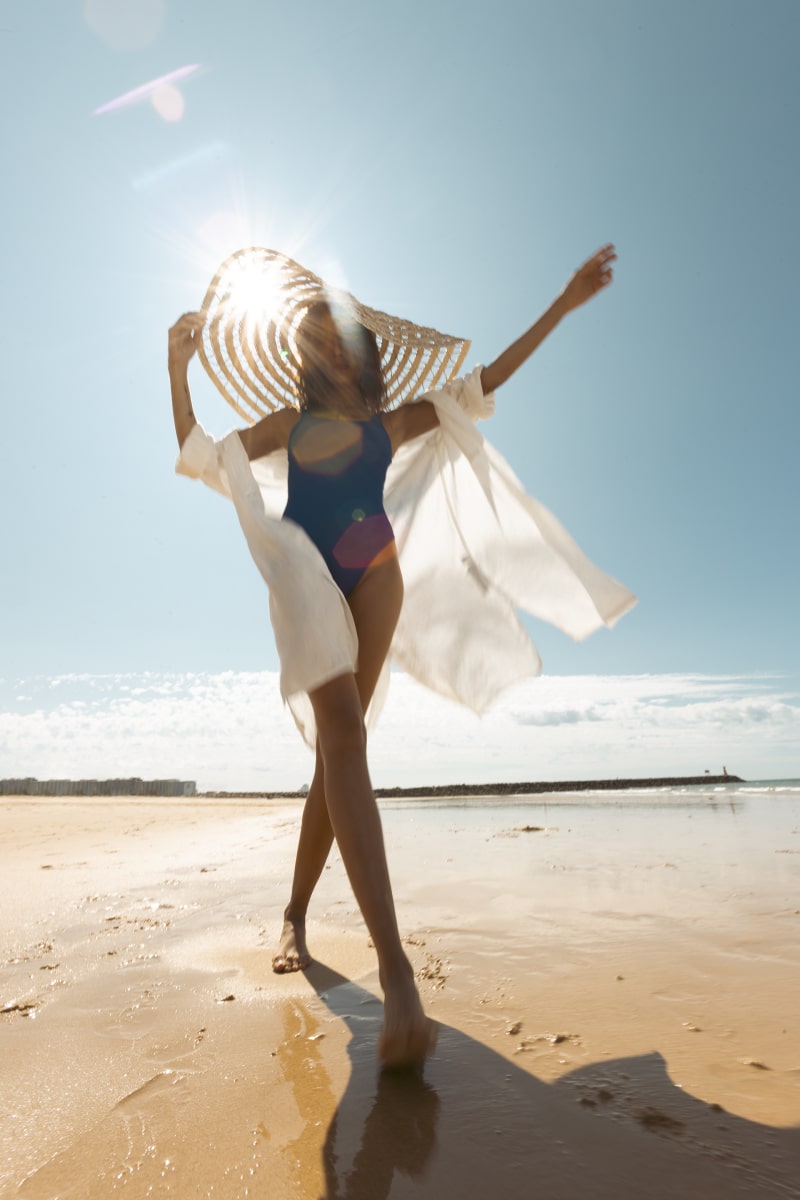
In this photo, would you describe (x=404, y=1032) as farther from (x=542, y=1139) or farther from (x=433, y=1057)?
(x=542, y=1139)

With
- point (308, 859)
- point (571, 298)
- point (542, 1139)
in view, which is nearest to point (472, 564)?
point (571, 298)

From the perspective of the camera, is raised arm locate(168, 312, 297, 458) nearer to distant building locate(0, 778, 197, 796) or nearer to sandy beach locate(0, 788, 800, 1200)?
sandy beach locate(0, 788, 800, 1200)

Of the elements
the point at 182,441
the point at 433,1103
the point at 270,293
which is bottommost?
the point at 433,1103

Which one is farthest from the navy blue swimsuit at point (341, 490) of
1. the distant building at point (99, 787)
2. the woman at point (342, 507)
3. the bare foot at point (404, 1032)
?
the distant building at point (99, 787)

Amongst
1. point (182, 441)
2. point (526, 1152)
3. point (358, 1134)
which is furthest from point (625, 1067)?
point (182, 441)

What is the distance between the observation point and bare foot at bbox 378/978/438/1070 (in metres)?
1.21

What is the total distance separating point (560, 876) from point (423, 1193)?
271 cm

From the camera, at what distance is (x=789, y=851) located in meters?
3.96

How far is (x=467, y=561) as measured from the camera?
2.72 metres

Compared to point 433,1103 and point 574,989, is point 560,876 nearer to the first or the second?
point 574,989

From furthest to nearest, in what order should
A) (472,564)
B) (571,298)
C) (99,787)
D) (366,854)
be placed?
1. (99,787)
2. (472,564)
3. (571,298)
4. (366,854)

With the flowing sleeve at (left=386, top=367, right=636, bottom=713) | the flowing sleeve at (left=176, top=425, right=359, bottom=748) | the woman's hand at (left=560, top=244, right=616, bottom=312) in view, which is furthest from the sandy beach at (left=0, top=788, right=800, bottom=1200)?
the woman's hand at (left=560, top=244, right=616, bottom=312)

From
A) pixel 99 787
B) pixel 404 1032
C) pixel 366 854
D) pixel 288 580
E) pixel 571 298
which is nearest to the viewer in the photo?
pixel 404 1032

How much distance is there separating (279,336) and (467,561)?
1179 mm
